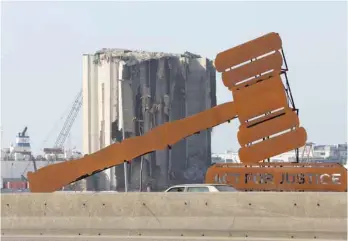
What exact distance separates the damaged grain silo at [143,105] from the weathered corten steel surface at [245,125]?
240 ft

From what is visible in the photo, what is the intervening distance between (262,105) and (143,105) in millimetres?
76504

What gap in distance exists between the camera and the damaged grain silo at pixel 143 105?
3989 inches

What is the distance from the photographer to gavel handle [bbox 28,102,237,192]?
25594 millimetres

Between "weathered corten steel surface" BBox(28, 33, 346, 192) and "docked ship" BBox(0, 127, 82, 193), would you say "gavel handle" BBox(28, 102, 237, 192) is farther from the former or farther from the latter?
"docked ship" BBox(0, 127, 82, 193)

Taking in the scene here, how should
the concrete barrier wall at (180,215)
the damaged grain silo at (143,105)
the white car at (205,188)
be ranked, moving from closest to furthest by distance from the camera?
the concrete barrier wall at (180,215) < the white car at (205,188) < the damaged grain silo at (143,105)

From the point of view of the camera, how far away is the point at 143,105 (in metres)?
102

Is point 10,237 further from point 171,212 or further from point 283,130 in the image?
point 283,130

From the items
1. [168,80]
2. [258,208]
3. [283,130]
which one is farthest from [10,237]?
[168,80]

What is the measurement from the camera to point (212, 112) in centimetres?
2584

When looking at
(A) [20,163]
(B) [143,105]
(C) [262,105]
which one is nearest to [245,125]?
(C) [262,105]

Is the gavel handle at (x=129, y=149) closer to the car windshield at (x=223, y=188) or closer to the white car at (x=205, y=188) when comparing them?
the white car at (x=205, y=188)

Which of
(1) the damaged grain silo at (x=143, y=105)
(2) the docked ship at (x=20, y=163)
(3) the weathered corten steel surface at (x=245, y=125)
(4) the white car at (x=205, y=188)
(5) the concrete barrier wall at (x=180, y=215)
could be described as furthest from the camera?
(2) the docked ship at (x=20, y=163)

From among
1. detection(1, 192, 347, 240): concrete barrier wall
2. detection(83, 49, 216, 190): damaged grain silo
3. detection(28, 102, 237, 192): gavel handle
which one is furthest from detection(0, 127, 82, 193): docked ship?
detection(1, 192, 347, 240): concrete barrier wall

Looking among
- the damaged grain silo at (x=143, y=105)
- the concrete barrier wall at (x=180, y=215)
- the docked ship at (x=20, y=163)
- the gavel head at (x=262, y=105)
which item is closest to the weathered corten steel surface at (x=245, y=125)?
the gavel head at (x=262, y=105)
